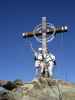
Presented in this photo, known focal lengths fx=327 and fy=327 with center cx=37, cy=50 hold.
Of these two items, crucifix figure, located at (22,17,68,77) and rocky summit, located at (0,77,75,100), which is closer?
rocky summit, located at (0,77,75,100)

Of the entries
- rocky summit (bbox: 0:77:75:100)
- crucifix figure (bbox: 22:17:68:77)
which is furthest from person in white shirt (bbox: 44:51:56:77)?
rocky summit (bbox: 0:77:75:100)

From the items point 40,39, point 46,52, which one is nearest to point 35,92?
point 46,52

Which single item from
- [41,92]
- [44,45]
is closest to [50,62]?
[44,45]

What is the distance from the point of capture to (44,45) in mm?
32594

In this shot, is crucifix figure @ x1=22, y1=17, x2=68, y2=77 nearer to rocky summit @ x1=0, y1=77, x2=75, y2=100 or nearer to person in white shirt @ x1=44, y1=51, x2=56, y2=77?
person in white shirt @ x1=44, y1=51, x2=56, y2=77

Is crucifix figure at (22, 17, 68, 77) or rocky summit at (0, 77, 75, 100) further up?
crucifix figure at (22, 17, 68, 77)

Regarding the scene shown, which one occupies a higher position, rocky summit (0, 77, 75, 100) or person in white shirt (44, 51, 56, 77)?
person in white shirt (44, 51, 56, 77)

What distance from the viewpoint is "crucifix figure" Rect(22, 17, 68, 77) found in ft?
100

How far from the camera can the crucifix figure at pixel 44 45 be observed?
3050 centimetres

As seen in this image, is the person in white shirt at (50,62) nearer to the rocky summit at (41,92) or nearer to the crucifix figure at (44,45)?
the crucifix figure at (44,45)

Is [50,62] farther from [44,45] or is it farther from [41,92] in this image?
[41,92]

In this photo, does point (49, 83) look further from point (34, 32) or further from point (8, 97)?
point (34, 32)

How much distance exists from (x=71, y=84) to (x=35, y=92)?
7.56 metres

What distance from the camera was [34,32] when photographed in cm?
3362
